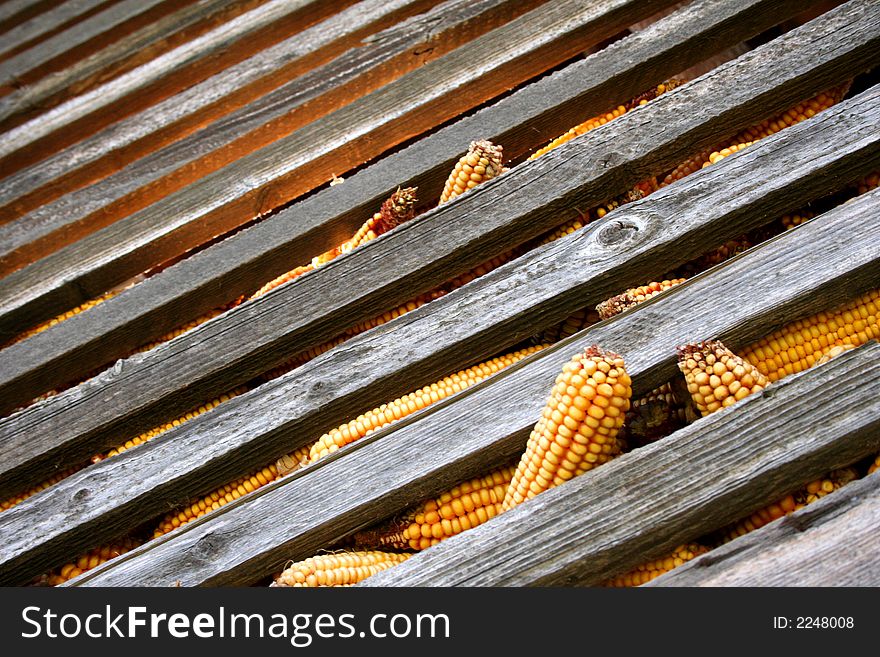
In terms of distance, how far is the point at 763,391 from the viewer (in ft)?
5.63

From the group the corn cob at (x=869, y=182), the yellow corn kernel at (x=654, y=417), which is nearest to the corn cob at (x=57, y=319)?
the yellow corn kernel at (x=654, y=417)

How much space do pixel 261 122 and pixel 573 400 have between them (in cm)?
201

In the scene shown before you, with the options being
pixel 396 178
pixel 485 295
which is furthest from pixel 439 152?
pixel 485 295

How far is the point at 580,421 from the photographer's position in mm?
1674

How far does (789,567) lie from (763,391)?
0.39m

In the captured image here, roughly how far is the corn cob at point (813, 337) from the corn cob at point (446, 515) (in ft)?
2.40

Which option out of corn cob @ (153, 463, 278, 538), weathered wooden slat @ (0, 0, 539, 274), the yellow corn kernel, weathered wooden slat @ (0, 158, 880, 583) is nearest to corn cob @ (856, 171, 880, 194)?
weathered wooden slat @ (0, 158, 880, 583)

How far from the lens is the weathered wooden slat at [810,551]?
4.88ft

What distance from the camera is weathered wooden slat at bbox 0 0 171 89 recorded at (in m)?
4.06

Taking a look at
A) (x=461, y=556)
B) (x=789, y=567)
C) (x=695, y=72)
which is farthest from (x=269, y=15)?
(x=789, y=567)

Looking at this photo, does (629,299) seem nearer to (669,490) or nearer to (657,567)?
(669,490)

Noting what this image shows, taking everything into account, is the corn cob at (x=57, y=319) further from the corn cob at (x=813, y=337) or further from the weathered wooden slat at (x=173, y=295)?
the corn cob at (x=813, y=337)

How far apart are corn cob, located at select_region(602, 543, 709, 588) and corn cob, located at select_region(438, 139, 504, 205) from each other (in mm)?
1294
